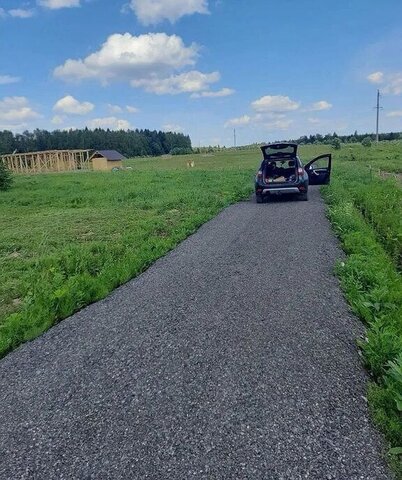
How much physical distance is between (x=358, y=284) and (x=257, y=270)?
58.0 inches

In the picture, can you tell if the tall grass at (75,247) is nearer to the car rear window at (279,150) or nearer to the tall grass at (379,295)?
the car rear window at (279,150)

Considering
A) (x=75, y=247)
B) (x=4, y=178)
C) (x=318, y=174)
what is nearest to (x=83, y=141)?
(x=4, y=178)

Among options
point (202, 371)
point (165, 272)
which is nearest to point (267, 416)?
point (202, 371)

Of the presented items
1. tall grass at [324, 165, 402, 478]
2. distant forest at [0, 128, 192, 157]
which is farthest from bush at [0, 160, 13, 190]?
distant forest at [0, 128, 192, 157]

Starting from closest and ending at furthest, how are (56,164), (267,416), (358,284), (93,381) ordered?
1. (267,416)
2. (93,381)
3. (358,284)
4. (56,164)

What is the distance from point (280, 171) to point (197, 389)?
11457mm

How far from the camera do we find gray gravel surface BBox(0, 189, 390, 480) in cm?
238

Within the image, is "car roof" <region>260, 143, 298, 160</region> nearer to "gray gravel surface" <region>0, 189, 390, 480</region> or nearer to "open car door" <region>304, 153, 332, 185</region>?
"open car door" <region>304, 153, 332, 185</region>

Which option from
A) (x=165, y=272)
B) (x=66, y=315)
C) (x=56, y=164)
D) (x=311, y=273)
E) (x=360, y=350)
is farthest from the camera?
(x=56, y=164)

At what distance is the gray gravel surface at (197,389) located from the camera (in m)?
2.38

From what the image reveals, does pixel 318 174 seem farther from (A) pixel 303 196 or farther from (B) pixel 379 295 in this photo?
(B) pixel 379 295

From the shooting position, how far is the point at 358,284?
5176 mm

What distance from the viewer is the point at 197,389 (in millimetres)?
3066

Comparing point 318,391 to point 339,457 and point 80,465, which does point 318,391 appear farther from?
point 80,465
